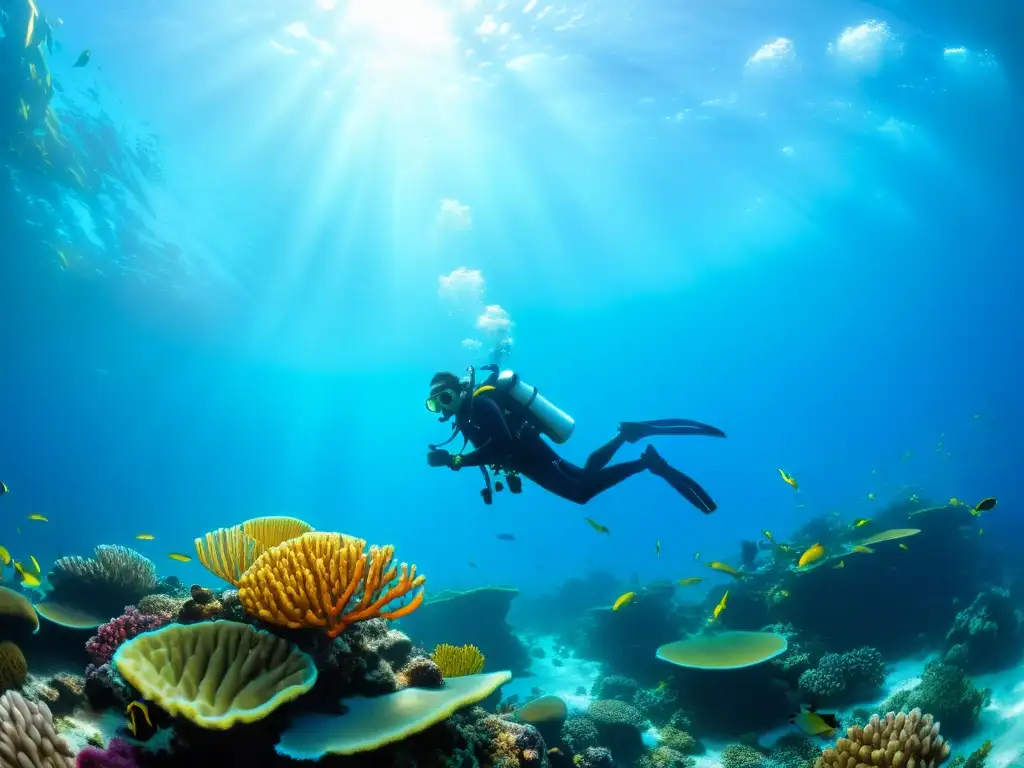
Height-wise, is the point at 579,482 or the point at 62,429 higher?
the point at 62,429

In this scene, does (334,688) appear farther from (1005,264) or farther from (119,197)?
(1005,264)

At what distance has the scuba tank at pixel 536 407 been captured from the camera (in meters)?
8.04

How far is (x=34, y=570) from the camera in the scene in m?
9.85

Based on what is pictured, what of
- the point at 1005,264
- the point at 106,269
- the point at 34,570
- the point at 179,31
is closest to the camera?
the point at 34,570

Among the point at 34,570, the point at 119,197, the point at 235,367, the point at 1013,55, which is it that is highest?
the point at 235,367

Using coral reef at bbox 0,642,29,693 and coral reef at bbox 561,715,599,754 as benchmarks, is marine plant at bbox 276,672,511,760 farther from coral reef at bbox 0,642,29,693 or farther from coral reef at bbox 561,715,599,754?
coral reef at bbox 561,715,599,754

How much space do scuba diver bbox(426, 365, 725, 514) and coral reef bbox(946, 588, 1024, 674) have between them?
6395 millimetres

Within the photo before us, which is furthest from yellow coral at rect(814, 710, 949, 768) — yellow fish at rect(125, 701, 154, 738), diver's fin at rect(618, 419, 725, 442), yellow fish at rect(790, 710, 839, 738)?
yellow fish at rect(125, 701, 154, 738)

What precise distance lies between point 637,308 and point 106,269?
47.1m

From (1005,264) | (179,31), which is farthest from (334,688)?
(1005,264)

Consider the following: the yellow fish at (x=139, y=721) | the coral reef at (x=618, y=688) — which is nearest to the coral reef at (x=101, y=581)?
the yellow fish at (x=139, y=721)

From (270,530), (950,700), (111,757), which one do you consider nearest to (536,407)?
(270,530)

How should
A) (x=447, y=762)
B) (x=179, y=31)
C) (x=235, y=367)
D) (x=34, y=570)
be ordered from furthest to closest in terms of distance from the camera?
1. (x=235, y=367)
2. (x=179, y=31)
3. (x=34, y=570)
4. (x=447, y=762)

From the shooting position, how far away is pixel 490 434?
274 inches
